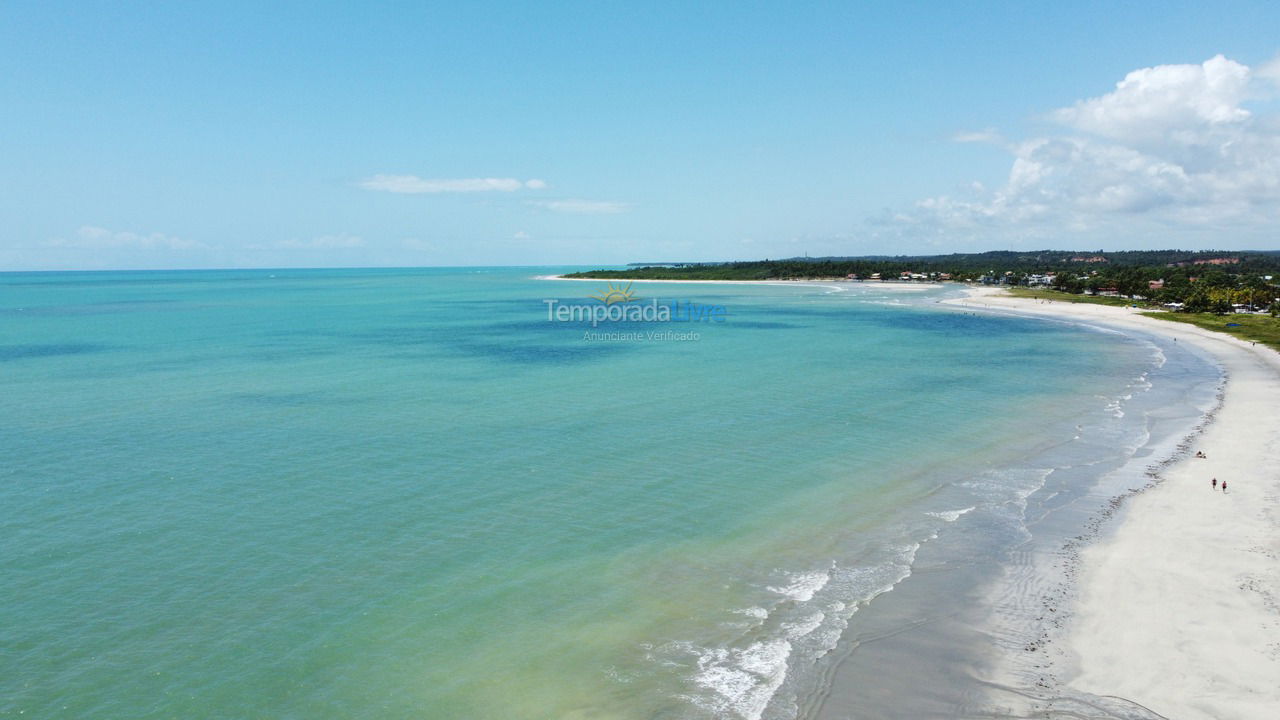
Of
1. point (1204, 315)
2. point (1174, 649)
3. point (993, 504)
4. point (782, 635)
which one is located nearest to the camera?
point (1174, 649)

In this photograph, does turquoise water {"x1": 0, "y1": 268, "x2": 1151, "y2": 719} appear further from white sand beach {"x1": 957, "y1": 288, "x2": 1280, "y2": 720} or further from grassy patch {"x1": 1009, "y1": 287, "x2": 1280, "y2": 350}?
grassy patch {"x1": 1009, "y1": 287, "x2": 1280, "y2": 350}

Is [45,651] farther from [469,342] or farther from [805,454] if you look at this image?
[469,342]

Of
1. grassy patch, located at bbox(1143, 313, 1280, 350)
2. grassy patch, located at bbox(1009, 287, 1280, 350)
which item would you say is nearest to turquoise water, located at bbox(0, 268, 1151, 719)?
grassy patch, located at bbox(1143, 313, 1280, 350)

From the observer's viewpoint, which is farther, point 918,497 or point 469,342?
point 469,342

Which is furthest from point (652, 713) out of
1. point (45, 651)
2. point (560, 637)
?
point (45, 651)

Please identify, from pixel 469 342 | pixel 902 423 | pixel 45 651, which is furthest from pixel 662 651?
pixel 469 342

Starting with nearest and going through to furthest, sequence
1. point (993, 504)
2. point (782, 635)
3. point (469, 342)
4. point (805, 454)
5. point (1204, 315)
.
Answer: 1. point (782, 635)
2. point (993, 504)
3. point (805, 454)
4. point (469, 342)
5. point (1204, 315)

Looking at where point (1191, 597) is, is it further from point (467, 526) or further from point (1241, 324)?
point (1241, 324)
